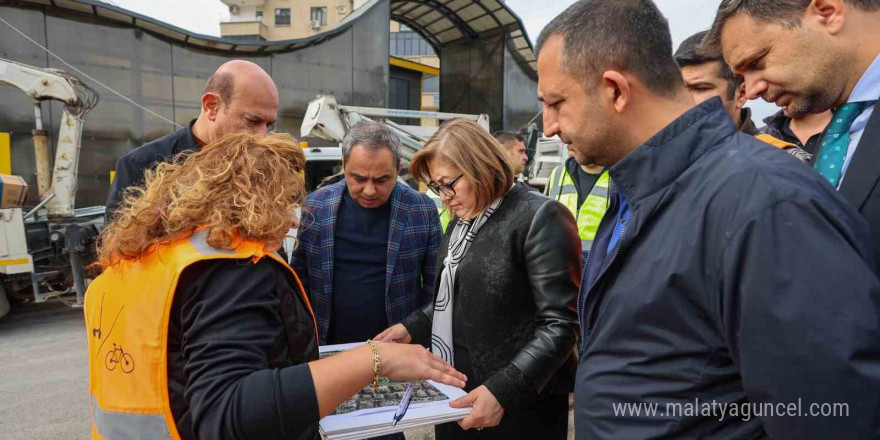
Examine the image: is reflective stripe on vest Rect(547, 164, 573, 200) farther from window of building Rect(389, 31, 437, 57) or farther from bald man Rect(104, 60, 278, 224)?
window of building Rect(389, 31, 437, 57)

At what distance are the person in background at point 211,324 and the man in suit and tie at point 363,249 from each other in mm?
1274

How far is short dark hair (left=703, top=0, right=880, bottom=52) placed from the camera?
111 cm

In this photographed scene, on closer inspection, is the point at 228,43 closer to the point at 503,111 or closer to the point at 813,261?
the point at 503,111

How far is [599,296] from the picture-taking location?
1.09 meters

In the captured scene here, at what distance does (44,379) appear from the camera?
176 inches

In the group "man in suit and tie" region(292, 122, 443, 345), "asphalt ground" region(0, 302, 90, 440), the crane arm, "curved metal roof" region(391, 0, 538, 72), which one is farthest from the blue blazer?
"curved metal roof" region(391, 0, 538, 72)

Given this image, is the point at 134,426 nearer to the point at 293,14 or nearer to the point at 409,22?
the point at 409,22

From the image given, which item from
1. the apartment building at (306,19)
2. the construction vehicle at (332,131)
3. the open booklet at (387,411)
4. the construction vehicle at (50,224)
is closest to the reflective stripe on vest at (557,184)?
the open booklet at (387,411)

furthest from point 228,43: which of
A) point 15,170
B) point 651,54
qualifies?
point 651,54

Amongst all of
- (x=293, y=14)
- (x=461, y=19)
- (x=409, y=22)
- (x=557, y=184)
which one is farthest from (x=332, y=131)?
(x=293, y=14)

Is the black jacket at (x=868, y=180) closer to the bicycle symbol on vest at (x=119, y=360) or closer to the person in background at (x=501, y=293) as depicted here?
the person in background at (x=501, y=293)

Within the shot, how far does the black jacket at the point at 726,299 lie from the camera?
75 centimetres

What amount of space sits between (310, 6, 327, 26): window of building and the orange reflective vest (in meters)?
41.4

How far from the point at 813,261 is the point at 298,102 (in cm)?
1529
